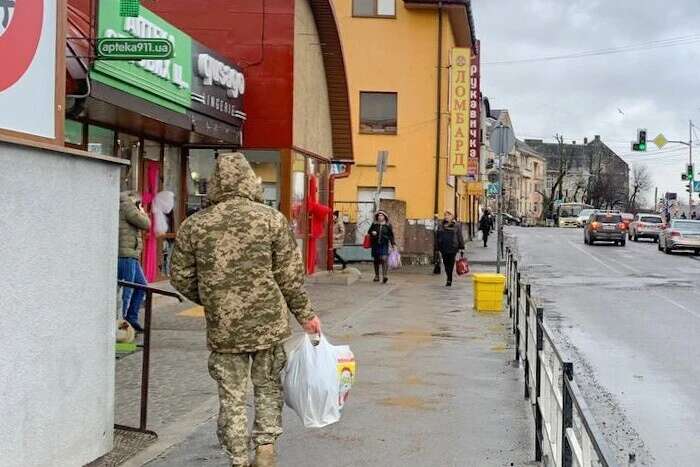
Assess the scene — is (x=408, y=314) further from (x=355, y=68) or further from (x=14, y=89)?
(x=355, y=68)

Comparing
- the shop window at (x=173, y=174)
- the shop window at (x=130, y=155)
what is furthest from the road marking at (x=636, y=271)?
the shop window at (x=130, y=155)

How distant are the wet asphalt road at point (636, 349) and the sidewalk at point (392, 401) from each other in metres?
0.79

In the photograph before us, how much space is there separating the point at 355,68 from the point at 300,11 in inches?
492

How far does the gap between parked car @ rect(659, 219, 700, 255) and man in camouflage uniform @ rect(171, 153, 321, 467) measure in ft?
106

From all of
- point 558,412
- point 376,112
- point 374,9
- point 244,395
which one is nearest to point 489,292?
point 244,395

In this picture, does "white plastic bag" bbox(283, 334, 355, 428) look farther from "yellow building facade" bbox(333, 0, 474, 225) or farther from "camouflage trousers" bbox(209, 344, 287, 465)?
"yellow building facade" bbox(333, 0, 474, 225)

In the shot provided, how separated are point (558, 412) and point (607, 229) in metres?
37.4

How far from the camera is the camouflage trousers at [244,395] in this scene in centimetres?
496

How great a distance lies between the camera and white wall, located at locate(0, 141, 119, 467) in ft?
13.8

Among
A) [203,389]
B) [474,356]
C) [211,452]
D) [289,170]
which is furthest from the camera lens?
[289,170]

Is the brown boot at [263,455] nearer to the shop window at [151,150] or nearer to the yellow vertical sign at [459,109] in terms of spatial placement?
the shop window at [151,150]

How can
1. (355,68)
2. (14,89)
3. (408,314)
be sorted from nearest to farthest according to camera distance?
(14,89), (408,314), (355,68)

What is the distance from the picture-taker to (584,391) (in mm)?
8062

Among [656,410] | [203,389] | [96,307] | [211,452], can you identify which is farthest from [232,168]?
[656,410]
